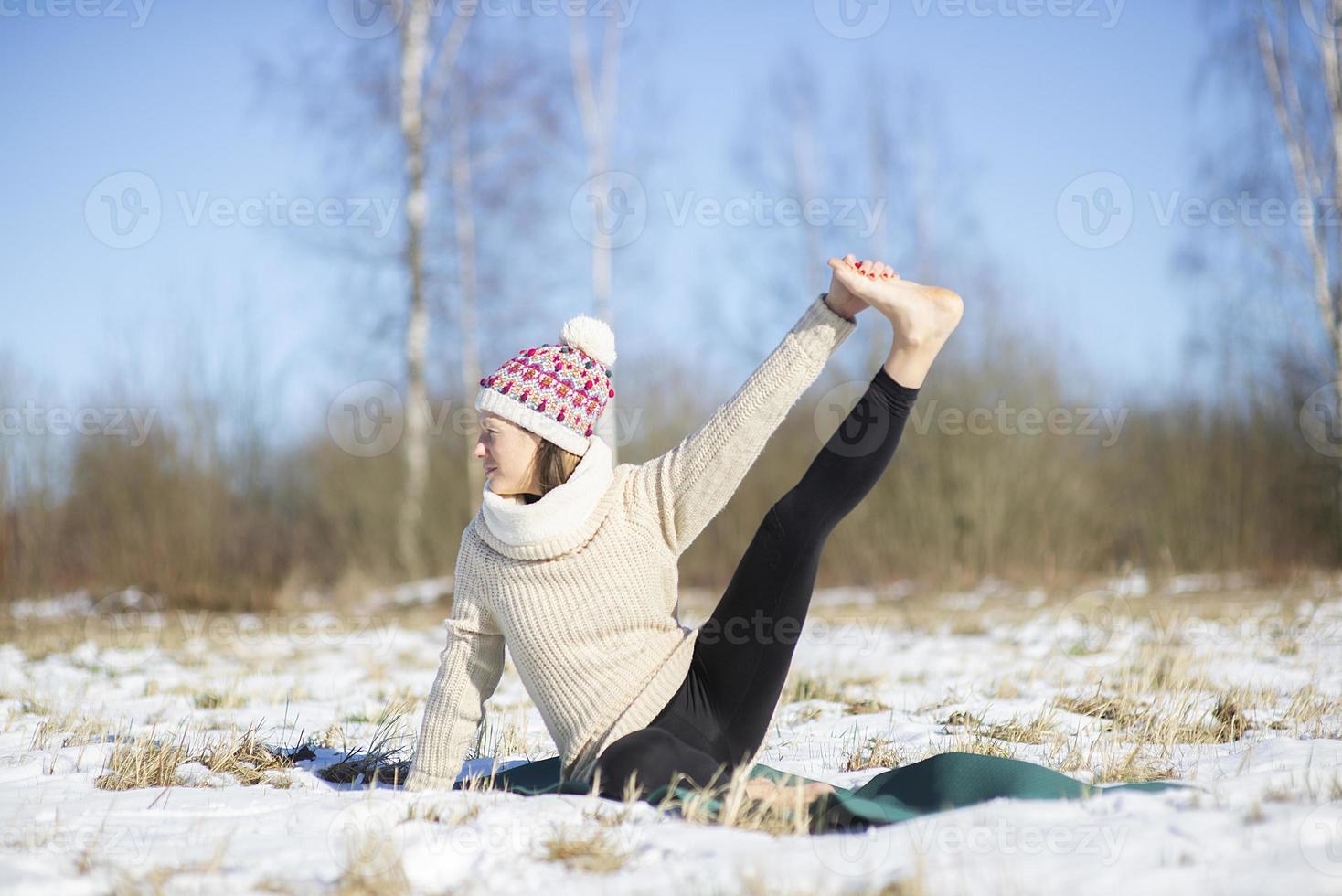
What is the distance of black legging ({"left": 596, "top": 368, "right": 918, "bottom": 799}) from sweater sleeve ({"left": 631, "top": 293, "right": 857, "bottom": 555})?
0.48ft

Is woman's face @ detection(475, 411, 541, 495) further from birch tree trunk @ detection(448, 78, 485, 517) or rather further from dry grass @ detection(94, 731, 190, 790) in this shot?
birch tree trunk @ detection(448, 78, 485, 517)

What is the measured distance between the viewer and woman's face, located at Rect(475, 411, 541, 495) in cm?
279

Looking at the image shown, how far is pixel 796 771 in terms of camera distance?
299cm

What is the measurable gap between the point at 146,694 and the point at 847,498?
3.59 metres

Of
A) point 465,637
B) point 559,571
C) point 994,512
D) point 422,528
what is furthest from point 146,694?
point 994,512

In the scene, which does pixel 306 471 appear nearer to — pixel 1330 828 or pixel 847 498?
pixel 847 498

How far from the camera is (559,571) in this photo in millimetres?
2648

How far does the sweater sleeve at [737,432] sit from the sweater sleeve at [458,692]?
0.54 metres

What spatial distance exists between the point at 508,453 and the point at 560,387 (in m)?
0.22
